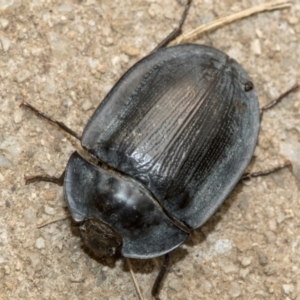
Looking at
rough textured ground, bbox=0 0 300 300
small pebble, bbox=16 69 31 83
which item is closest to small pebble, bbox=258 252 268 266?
rough textured ground, bbox=0 0 300 300

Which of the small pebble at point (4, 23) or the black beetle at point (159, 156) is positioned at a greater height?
the small pebble at point (4, 23)

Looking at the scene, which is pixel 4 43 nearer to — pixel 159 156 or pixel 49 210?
pixel 49 210

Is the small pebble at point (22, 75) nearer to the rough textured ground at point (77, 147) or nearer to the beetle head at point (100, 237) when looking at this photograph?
the rough textured ground at point (77, 147)

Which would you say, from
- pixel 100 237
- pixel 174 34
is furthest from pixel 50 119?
pixel 174 34

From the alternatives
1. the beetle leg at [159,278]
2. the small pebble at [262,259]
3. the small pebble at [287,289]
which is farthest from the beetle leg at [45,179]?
the small pebble at [287,289]

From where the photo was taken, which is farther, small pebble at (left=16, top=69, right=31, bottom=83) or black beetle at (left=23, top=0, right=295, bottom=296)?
small pebble at (left=16, top=69, right=31, bottom=83)

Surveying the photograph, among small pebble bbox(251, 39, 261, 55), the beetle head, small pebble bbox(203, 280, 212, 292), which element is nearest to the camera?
the beetle head

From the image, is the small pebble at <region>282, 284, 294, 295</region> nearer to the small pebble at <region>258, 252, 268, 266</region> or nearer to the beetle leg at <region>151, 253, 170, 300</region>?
the small pebble at <region>258, 252, 268, 266</region>

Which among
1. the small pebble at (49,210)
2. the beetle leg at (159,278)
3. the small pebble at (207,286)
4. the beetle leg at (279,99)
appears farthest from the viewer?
the beetle leg at (279,99)
